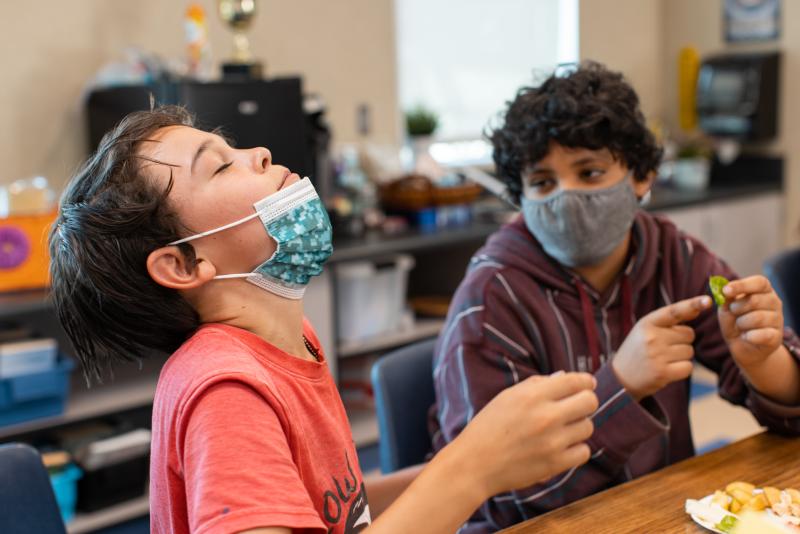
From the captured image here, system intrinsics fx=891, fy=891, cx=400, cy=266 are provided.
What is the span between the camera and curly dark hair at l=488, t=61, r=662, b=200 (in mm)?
1453

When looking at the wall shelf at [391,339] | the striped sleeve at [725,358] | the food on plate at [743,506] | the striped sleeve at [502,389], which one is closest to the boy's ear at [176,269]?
the striped sleeve at [502,389]

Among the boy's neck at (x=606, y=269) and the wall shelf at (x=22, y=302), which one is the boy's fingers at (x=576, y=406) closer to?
the boy's neck at (x=606, y=269)

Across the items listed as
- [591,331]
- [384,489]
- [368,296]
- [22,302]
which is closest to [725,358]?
[591,331]

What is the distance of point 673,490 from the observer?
1157mm

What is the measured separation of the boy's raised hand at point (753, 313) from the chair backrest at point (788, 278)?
823 millimetres

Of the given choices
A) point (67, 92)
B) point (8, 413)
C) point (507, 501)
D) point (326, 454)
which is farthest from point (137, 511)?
point (326, 454)

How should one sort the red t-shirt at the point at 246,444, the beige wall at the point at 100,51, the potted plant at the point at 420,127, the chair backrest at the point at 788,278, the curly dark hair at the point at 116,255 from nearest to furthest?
the red t-shirt at the point at 246,444
the curly dark hair at the point at 116,255
the chair backrest at the point at 788,278
the beige wall at the point at 100,51
the potted plant at the point at 420,127

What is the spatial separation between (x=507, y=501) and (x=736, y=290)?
449 mm

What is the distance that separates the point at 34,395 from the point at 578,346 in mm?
1606

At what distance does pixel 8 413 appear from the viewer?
241 centimetres

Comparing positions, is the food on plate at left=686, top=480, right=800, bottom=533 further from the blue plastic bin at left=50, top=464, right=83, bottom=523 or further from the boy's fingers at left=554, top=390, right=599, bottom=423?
the blue plastic bin at left=50, top=464, right=83, bottom=523

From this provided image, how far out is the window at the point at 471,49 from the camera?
149 inches

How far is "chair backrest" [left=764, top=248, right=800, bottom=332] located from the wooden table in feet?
2.67

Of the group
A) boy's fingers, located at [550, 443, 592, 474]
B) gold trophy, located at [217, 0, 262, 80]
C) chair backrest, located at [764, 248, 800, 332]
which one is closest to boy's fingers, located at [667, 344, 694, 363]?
boy's fingers, located at [550, 443, 592, 474]
